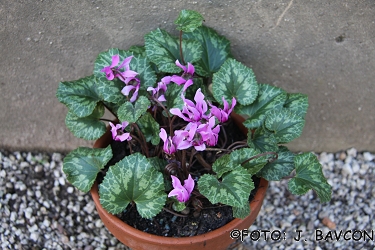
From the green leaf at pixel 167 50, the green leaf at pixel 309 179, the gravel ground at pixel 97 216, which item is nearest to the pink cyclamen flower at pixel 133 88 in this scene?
the green leaf at pixel 167 50

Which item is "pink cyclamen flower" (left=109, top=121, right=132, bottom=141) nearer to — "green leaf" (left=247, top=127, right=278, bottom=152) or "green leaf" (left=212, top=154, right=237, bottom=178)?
"green leaf" (left=212, top=154, right=237, bottom=178)

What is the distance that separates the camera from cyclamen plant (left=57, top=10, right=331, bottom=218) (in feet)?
4.49

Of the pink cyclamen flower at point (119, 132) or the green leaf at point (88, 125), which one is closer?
the pink cyclamen flower at point (119, 132)

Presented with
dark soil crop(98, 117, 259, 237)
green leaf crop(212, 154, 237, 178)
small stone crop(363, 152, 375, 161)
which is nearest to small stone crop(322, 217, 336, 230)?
small stone crop(363, 152, 375, 161)

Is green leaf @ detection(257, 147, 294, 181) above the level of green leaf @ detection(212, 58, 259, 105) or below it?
below

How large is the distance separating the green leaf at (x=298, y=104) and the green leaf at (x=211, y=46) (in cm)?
27

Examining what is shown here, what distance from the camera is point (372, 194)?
205 centimetres

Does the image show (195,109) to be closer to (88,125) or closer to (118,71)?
(118,71)

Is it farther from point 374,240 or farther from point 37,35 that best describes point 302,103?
point 37,35

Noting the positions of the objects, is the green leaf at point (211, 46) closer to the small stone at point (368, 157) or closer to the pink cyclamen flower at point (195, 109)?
the pink cyclamen flower at point (195, 109)

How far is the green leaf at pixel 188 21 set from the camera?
4.74 feet

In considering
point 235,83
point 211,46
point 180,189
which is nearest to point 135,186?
point 180,189

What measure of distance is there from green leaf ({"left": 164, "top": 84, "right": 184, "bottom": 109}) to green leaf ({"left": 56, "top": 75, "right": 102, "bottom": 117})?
0.75ft

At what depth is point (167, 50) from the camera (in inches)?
63.3
